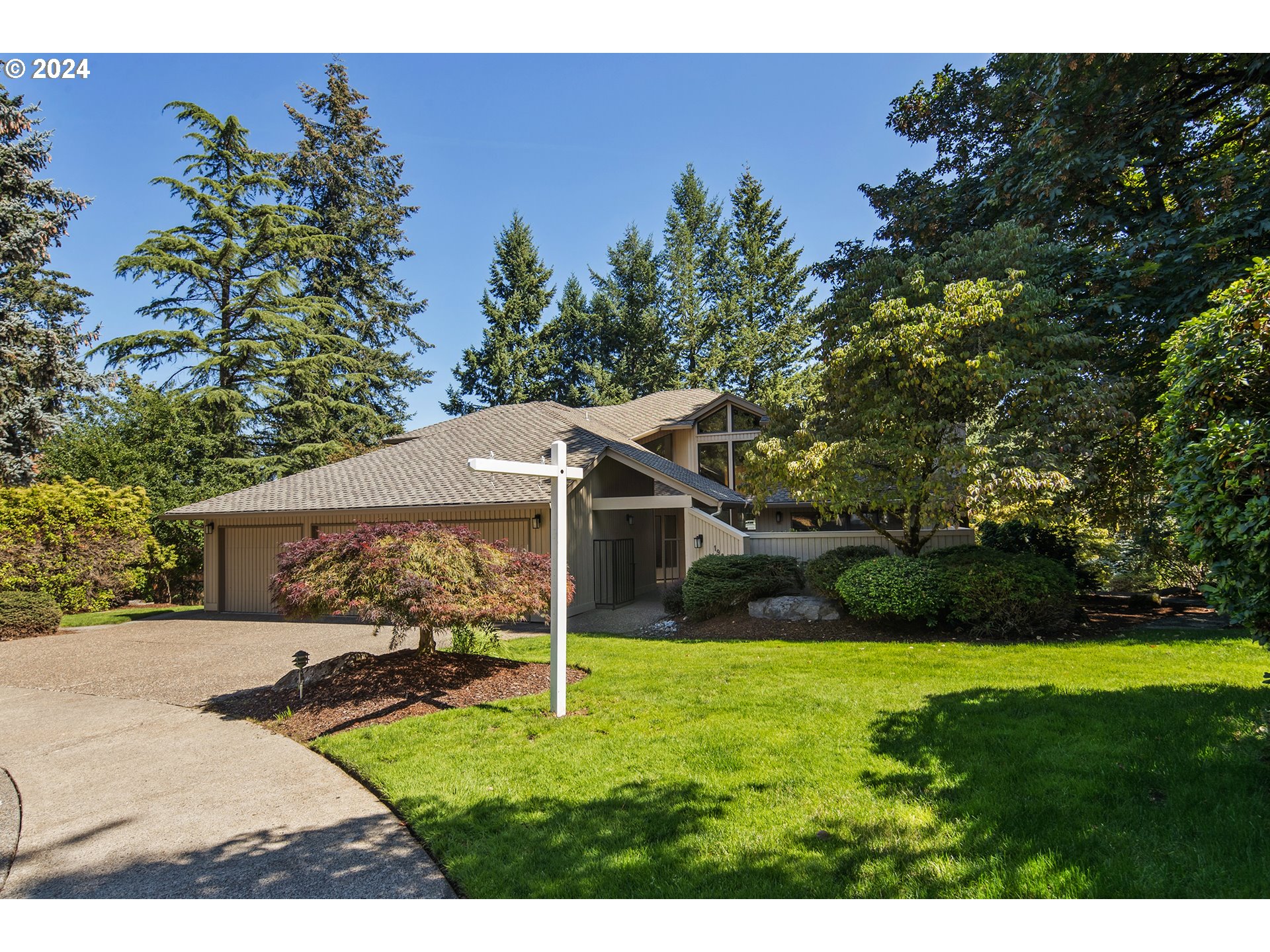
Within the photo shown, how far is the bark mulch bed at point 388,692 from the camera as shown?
19.9 feet

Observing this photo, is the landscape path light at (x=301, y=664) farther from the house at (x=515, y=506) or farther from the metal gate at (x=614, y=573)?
the metal gate at (x=614, y=573)

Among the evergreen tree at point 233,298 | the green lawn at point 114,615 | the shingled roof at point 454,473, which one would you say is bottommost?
the green lawn at point 114,615

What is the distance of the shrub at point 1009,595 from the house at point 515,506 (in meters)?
2.52

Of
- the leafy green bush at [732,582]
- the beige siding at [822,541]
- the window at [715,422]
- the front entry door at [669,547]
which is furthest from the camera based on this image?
the window at [715,422]

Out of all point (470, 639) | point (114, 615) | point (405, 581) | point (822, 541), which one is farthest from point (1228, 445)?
point (114, 615)

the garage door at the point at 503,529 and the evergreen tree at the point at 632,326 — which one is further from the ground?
the evergreen tree at the point at 632,326

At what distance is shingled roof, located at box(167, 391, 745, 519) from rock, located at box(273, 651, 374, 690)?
5412 mm

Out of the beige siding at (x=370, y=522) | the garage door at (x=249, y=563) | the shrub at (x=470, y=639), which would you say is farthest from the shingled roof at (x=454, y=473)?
the shrub at (x=470, y=639)

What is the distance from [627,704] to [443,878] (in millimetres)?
3049

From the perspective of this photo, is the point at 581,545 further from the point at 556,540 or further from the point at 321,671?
the point at 556,540

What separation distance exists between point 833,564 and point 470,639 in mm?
6477

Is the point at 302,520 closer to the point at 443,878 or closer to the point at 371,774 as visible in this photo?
the point at 371,774

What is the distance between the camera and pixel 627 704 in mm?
6105

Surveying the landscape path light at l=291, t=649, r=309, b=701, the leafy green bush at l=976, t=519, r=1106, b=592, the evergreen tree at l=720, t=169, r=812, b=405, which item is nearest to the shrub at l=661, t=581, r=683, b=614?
the leafy green bush at l=976, t=519, r=1106, b=592
